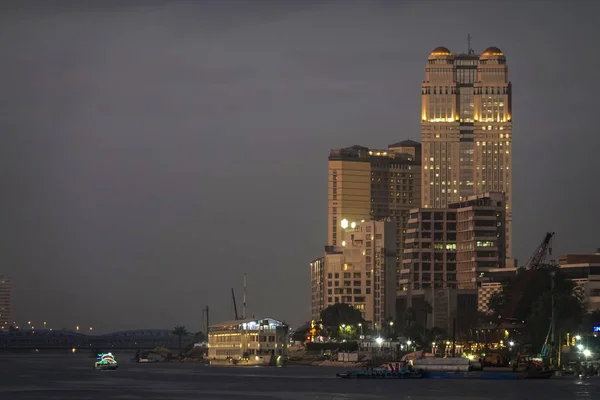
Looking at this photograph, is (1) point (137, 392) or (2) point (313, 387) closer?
(1) point (137, 392)

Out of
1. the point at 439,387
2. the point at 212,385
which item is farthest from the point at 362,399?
the point at 212,385

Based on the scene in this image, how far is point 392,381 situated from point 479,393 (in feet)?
133

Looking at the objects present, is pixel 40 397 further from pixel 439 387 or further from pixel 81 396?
pixel 439 387

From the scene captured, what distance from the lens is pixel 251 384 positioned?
198m

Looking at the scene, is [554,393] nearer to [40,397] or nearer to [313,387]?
[313,387]

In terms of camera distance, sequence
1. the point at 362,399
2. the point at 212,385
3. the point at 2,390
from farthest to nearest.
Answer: the point at 212,385 → the point at 2,390 → the point at 362,399

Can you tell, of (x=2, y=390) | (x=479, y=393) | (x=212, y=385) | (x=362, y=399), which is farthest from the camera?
(x=212, y=385)

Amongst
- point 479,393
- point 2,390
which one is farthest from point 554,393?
point 2,390

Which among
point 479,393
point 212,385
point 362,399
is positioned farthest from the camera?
point 212,385

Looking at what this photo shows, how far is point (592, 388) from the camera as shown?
170125 mm

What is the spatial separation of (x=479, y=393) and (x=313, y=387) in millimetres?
31451

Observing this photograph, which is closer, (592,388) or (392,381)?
(592,388)

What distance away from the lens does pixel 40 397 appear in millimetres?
154500

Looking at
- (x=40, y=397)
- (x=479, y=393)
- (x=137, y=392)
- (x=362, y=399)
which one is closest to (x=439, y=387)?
(x=479, y=393)
